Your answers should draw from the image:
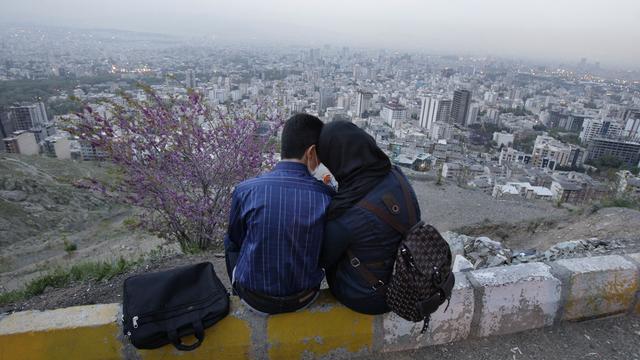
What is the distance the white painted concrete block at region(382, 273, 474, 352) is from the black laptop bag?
30.4 inches

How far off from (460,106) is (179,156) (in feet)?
154

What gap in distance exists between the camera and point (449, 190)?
13.3 meters

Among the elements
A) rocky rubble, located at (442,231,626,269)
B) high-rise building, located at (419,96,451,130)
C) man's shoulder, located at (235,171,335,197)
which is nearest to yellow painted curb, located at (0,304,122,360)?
man's shoulder, located at (235,171,335,197)

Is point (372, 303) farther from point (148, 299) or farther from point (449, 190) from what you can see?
point (449, 190)

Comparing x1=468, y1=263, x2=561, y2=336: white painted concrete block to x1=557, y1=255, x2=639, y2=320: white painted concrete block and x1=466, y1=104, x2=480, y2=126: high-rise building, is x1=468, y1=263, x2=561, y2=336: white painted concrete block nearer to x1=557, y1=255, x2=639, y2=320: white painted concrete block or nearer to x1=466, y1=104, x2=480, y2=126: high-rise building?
x1=557, y1=255, x2=639, y2=320: white painted concrete block

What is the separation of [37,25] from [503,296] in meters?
188

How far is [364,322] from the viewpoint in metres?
1.63

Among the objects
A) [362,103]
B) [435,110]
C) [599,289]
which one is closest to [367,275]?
[599,289]

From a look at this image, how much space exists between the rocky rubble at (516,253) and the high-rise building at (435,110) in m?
41.7

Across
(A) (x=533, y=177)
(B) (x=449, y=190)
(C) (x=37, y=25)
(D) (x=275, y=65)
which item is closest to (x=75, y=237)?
(B) (x=449, y=190)

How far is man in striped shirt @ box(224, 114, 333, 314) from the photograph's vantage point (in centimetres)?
134

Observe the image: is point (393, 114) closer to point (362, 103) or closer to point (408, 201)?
point (362, 103)

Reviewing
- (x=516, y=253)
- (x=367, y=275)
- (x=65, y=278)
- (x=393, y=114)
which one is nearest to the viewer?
(x=367, y=275)

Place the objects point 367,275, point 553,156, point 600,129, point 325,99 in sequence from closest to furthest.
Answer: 1. point 367,275
2. point 553,156
3. point 600,129
4. point 325,99
